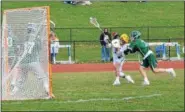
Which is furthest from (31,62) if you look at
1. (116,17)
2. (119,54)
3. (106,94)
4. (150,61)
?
(116,17)

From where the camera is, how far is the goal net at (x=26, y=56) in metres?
15.2

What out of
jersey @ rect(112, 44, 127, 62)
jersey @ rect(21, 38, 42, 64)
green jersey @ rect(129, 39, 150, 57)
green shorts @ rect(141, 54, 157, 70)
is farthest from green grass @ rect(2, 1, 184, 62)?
jersey @ rect(21, 38, 42, 64)

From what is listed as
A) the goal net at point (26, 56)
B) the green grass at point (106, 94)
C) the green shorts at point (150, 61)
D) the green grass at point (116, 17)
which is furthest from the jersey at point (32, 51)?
the green grass at point (116, 17)

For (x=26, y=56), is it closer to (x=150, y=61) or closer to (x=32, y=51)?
(x=32, y=51)

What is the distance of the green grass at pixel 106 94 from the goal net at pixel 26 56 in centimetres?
60

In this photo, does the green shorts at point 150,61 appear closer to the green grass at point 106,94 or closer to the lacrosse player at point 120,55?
the green grass at point 106,94

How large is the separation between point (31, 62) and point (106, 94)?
6.99ft

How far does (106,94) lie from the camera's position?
1603 cm

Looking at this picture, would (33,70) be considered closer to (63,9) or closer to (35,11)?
(35,11)

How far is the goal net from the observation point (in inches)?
600

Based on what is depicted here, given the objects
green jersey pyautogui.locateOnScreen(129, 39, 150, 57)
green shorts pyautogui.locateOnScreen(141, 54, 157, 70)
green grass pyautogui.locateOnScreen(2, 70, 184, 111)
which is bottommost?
green grass pyautogui.locateOnScreen(2, 70, 184, 111)

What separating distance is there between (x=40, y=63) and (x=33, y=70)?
251 millimetres

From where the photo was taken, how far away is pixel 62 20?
48844mm

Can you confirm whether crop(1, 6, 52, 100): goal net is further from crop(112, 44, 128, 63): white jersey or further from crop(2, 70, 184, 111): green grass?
crop(112, 44, 128, 63): white jersey
